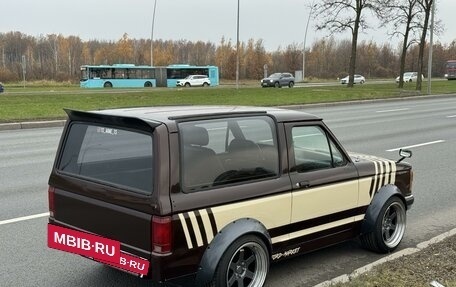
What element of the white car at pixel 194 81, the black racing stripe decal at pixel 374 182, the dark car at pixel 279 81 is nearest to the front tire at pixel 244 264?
the black racing stripe decal at pixel 374 182

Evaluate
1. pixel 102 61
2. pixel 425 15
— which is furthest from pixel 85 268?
pixel 102 61

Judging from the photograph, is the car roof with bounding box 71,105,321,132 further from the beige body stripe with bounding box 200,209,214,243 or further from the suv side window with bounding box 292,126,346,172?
the beige body stripe with bounding box 200,209,214,243

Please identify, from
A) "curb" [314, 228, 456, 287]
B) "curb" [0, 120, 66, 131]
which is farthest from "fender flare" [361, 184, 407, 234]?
"curb" [0, 120, 66, 131]

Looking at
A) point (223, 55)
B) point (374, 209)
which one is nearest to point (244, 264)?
point (374, 209)

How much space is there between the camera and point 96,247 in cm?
368

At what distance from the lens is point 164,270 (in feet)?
11.0

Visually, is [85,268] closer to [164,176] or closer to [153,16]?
[164,176]

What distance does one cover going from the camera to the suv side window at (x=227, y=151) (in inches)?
140

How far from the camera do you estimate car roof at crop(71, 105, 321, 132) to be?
3.57 meters

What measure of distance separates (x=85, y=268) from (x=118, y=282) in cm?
48

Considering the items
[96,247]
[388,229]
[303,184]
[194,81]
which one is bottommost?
[388,229]

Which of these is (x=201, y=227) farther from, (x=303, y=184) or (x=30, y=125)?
(x=30, y=125)

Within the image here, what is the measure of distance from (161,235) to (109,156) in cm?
88

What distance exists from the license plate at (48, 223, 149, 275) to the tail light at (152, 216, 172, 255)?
5.6 inches
